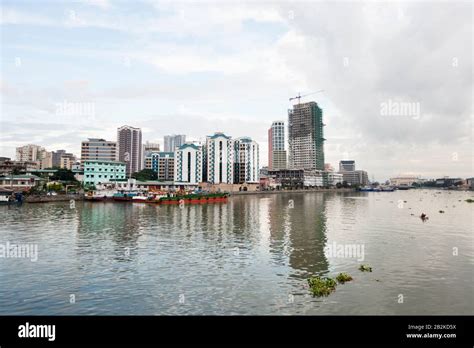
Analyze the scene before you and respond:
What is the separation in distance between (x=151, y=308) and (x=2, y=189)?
95058 millimetres

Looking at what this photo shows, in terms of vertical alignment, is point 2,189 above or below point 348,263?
above

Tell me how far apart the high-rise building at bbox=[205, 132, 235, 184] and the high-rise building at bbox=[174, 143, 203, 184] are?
6.99 metres

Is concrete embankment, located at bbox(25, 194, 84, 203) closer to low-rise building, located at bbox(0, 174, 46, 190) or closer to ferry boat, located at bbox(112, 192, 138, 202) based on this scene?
ferry boat, located at bbox(112, 192, 138, 202)

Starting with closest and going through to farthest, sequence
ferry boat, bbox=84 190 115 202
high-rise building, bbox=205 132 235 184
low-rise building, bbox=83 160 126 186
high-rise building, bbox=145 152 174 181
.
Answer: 1. ferry boat, bbox=84 190 115 202
2. low-rise building, bbox=83 160 126 186
3. high-rise building, bbox=205 132 235 184
4. high-rise building, bbox=145 152 174 181

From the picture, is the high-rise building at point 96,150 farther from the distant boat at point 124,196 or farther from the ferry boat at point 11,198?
the ferry boat at point 11,198

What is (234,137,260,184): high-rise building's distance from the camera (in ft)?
→ 572

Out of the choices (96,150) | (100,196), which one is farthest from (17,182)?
(96,150)

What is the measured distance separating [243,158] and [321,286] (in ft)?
516

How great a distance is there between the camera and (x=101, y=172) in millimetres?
123938

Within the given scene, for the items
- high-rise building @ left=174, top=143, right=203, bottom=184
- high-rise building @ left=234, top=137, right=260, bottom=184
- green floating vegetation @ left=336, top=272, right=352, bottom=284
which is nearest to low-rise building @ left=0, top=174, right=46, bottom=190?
high-rise building @ left=174, top=143, right=203, bottom=184
